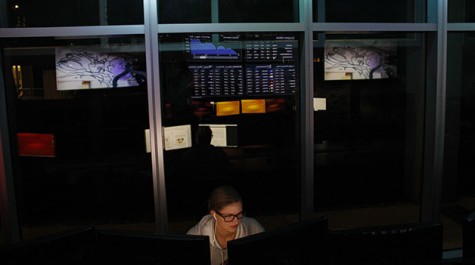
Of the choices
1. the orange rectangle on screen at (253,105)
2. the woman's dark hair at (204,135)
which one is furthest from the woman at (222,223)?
the orange rectangle on screen at (253,105)

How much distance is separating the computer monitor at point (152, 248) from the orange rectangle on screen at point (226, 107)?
8.96 feet

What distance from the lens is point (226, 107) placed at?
14.6 ft

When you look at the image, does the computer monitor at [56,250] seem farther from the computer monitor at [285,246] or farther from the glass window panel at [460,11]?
the glass window panel at [460,11]

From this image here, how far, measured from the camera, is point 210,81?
4371mm

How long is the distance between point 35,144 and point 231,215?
1.96 meters

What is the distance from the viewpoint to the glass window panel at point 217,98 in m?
3.91

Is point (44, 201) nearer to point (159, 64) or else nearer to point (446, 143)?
point (159, 64)

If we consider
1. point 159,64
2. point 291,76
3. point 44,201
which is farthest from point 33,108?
point 291,76

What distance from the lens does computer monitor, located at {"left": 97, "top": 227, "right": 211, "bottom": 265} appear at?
1.73 m

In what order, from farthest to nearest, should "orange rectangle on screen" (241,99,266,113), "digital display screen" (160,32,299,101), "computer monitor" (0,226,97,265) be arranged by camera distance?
"orange rectangle on screen" (241,99,266,113) < "digital display screen" (160,32,299,101) < "computer monitor" (0,226,97,265)

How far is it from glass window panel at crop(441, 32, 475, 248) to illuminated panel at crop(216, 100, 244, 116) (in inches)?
93.4

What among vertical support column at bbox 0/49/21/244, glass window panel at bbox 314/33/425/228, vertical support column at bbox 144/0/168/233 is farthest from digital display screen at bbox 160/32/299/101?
vertical support column at bbox 0/49/21/244

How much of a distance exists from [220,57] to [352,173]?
2.75 m

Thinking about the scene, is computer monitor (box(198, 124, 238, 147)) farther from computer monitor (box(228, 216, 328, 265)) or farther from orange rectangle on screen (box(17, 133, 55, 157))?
computer monitor (box(228, 216, 328, 265))
